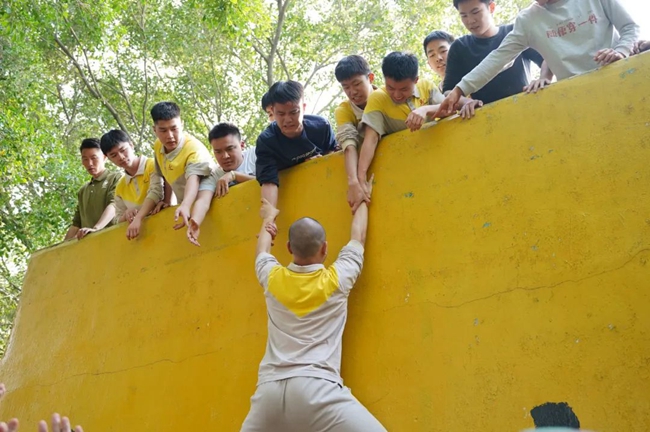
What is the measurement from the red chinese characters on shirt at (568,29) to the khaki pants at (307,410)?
6.18ft

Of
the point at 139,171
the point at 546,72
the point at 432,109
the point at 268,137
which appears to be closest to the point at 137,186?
the point at 139,171

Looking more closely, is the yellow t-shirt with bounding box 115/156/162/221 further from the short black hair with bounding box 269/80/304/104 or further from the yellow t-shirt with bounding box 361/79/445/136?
the yellow t-shirt with bounding box 361/79/445/136

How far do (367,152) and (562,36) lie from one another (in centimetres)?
106

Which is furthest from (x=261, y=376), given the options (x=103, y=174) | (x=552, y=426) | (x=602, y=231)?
(x=103, y=174)

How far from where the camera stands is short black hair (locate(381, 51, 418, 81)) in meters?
2.91

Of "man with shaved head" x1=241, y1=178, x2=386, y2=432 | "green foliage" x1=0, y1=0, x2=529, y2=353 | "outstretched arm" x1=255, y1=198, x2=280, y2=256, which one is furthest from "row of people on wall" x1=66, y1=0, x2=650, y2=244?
"green foliage" x1=0, y1=0, x2=529, y2=353

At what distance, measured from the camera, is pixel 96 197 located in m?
4.92

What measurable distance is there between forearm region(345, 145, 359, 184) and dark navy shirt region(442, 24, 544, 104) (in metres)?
0.76

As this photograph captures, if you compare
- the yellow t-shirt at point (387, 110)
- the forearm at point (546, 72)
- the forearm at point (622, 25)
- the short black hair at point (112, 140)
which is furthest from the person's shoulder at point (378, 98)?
the short black hair at point (112, 140)

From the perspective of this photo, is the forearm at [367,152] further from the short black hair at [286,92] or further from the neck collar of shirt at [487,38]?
the neck collar of shirt at [487,38]

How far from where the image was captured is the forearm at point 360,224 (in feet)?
9.27

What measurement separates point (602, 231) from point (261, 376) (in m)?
1.47

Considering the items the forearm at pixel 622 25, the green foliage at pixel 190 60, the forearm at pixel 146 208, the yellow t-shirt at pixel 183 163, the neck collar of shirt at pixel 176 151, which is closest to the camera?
the forearm at pixel 622 25

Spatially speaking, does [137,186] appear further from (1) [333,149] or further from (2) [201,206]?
(1) [333,149]
